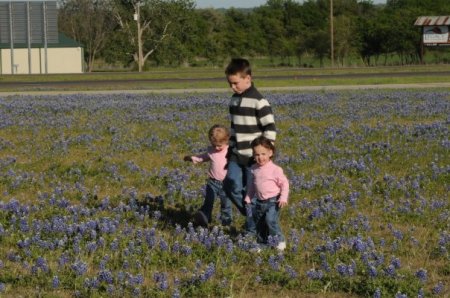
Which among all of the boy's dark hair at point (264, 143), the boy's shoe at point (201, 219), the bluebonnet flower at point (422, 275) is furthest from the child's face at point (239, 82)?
the bluebonnet flower at point (422, 275)

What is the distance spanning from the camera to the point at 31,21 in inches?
2515

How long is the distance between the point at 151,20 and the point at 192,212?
218ft

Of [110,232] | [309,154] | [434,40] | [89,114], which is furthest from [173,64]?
[110,232]

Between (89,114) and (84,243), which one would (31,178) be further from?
(89,114)

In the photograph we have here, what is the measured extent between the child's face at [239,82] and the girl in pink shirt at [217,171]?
0.69 meters

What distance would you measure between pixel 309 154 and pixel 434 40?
4897 centimetres

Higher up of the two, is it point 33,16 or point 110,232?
point 33,16

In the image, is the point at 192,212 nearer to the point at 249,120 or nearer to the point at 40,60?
the point at 249,120

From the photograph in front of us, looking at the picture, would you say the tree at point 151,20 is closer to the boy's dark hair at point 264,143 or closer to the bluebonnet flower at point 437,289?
the boy's dark hair at point 264,143

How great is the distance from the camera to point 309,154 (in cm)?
1168

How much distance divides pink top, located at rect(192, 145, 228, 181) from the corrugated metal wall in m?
58.4

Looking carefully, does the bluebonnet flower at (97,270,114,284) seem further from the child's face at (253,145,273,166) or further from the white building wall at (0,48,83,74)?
the white building wall at (0,48,83,74)

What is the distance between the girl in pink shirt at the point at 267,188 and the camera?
661cm

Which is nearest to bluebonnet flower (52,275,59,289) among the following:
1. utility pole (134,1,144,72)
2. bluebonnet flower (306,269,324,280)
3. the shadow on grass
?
bluebonnet flower (306,269,324,280)
